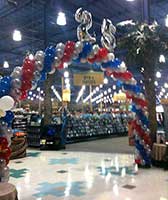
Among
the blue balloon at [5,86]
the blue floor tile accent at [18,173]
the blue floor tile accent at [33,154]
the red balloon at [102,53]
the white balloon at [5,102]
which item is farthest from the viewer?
the blue floor tile accent at [33,154]

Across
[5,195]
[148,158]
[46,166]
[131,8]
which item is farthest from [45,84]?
[5,195]

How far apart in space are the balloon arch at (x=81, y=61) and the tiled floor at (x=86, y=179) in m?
0.72

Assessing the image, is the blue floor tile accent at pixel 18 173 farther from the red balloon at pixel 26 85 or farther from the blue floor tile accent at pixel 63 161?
the red balloon at pixel 26 85

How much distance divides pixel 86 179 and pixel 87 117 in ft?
23.6

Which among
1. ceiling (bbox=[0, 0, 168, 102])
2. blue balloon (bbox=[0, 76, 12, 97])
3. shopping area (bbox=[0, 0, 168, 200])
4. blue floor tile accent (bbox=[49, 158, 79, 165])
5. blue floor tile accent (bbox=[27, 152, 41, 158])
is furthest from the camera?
ceiling (bbox=[0, 0, 168, 102])

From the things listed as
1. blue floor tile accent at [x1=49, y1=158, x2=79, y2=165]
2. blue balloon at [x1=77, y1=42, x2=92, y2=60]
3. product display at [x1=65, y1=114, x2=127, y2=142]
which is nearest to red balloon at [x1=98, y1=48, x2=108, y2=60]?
blue balloon at [x1=77, y1=42, x2=92, y2=60]

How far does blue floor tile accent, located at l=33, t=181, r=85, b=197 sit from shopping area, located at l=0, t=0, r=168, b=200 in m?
0.02

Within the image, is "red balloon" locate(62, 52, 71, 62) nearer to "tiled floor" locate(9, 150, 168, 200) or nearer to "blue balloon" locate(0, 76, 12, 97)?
"blue balloon" locate(0, 76, 12, 97)

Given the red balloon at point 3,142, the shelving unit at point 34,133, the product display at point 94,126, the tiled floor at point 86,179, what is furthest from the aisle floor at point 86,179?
the product display at point 94,126

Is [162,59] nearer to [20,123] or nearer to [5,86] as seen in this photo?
[5,86]

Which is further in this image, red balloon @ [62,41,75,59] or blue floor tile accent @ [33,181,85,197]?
red balloon @ [62,41,75,59]

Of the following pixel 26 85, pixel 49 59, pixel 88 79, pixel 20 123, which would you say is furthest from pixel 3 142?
pixel 20 123

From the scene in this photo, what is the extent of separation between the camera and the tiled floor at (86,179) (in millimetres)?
Answer: 4566

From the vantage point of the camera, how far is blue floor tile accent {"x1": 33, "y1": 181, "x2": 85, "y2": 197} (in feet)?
15.2
